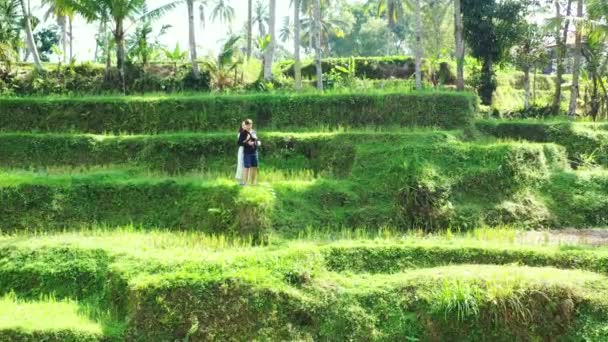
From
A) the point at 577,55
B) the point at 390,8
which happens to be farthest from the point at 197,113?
the point at 390,8

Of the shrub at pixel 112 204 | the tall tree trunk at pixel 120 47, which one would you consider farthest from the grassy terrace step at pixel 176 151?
the tall tree trunk at pixel 120 47

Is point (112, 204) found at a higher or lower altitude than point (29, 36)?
lower

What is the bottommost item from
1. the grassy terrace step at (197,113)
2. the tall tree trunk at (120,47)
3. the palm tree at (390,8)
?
the grassy terrace step at (197,113)

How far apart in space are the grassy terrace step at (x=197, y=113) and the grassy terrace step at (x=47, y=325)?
8.71m

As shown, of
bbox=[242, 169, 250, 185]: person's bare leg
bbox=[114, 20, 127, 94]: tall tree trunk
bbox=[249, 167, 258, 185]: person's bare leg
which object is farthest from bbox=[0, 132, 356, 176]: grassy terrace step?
bbox=[114, 20, 127, 94]: tall tree trunk

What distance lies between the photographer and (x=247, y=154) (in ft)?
40.3

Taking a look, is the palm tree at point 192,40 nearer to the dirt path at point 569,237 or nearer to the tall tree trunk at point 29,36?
the tall tree trunk at point 29,36

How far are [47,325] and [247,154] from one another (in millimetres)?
5164

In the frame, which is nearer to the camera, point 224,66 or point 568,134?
point 568,134

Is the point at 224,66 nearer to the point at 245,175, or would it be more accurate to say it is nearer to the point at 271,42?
the point at 271,42

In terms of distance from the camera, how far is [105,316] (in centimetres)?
904

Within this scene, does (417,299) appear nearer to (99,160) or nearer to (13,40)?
(99,160)

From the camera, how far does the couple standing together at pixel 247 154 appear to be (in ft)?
39.8

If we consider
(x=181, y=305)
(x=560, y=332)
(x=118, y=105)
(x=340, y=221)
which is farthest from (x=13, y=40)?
(x=560, y=332)
